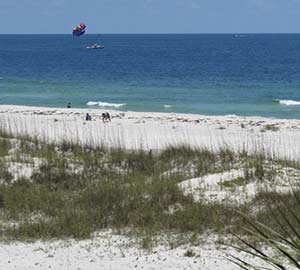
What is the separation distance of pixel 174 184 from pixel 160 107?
2716 cm

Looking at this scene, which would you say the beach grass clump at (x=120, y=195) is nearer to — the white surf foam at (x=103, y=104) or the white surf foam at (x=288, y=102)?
the white surf foam at (x=103, y=104)

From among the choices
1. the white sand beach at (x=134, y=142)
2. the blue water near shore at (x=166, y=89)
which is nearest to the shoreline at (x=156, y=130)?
the white sand beach at (x=134, y=142)

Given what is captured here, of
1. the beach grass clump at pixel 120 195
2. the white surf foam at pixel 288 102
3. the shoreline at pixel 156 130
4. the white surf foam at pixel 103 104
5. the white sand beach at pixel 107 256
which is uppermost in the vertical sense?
the white surf foam at pixel 103 104

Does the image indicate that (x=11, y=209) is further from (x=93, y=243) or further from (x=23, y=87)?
(x=23, y=87)

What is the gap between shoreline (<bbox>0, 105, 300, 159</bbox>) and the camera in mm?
19250

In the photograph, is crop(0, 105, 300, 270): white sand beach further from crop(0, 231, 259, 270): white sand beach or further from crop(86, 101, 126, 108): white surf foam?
crop(86, 101, 126, 108): white surf foam

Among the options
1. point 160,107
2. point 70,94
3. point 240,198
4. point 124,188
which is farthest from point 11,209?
point 70,94

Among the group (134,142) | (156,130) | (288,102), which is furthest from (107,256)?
(288,102)

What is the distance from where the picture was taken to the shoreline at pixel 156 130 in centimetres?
1925

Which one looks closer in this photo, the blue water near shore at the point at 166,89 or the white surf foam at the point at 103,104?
the blue water near shore at the point at 166,89

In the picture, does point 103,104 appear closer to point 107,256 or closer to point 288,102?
point 288,102

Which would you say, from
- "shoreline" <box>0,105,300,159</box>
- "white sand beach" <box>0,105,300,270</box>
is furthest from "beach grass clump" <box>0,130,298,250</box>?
"shoreline" <box>0,105,300,159</box>

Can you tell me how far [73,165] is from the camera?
12.8m

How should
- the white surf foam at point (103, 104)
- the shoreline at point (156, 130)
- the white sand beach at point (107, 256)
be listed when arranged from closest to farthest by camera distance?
the white sand beach at point (107, 256) → the shoreline at point (156, 130) → the white surf foam at point (103, 104)
